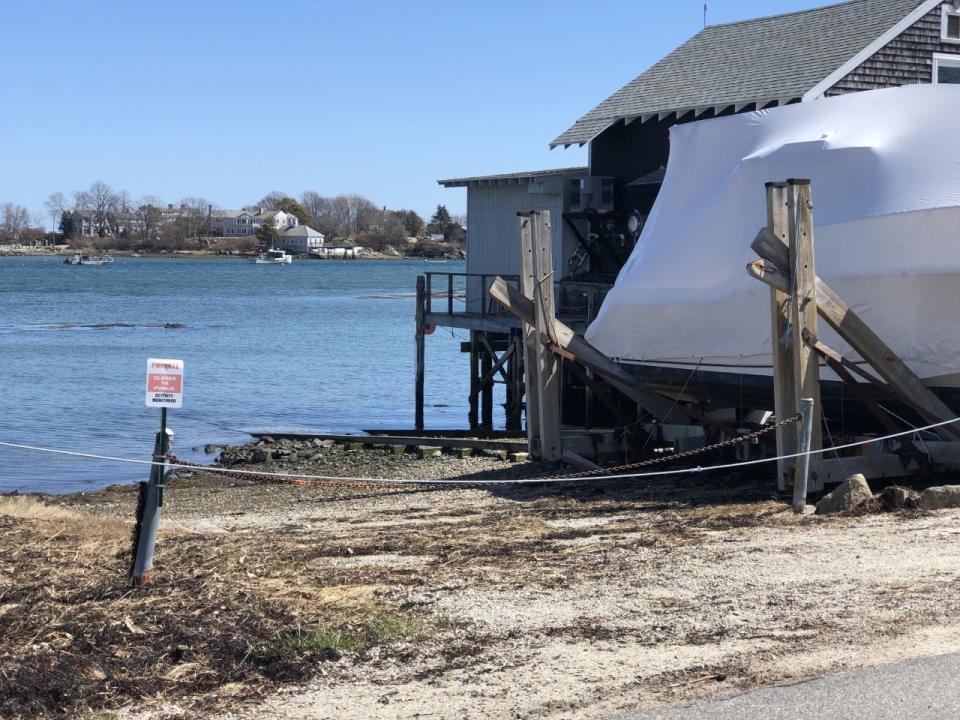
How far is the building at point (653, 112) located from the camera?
22.8 meters

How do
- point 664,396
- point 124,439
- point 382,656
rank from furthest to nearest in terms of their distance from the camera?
1. point 124,439
2. point 664,396
3. point 382,656

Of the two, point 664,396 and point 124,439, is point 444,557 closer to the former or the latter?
point 664,396

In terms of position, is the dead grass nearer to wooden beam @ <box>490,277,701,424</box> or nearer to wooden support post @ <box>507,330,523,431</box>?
wooden beam @ <box>490,277,701,424</box>

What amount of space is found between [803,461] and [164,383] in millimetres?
5699

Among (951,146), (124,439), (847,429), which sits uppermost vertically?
(951,146)

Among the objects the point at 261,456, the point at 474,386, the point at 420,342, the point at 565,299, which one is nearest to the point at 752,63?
the point at 565,299

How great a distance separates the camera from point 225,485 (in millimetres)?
19188

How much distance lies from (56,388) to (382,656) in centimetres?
3312

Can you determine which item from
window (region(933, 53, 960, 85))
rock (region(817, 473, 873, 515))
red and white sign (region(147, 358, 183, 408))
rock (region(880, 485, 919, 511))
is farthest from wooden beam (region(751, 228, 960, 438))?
window (region(933, 53, 960, 85))

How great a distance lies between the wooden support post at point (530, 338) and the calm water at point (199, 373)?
27.6ft

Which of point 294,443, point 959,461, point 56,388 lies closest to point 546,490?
point 959,461

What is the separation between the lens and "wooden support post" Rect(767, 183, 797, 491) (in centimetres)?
1142

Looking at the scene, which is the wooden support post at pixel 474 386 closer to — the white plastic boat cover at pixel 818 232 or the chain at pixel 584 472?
the chain at pixel 584 472

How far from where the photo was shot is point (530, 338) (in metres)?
15.7
